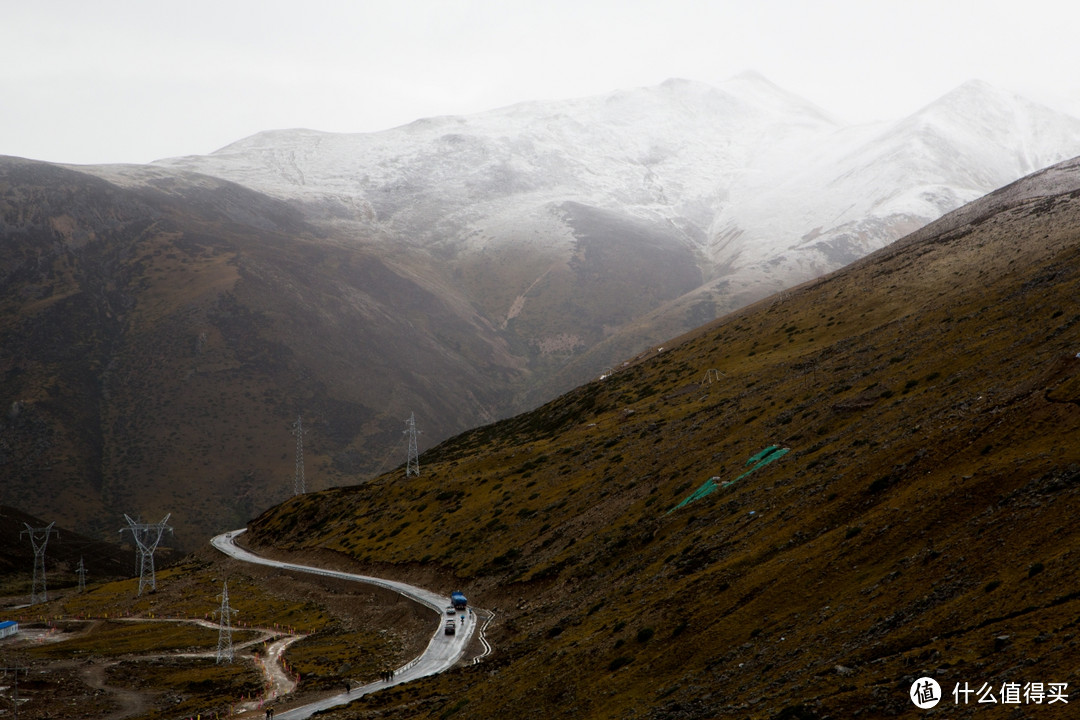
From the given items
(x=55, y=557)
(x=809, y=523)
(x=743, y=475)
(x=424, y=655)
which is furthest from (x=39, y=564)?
(x=809, y=523)

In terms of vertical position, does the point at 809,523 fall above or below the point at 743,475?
above

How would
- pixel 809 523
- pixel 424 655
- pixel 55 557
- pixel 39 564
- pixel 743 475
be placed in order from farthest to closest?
pixel 55 557 → pixel 39 564 → pixel 424 655 → pixel 743 475 → pixel 809 523

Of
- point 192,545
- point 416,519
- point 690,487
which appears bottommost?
point 192,545

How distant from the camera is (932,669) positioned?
1984 centimetres

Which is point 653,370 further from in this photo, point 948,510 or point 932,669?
point 932,669

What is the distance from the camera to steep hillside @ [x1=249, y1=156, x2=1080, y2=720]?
22953mm

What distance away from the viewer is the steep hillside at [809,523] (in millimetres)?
22953

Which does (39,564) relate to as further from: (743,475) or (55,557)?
(743,475)

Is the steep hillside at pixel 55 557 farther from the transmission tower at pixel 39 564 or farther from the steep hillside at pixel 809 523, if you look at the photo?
the steep hillside at pixel 809 523

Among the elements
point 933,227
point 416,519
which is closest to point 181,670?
point 416,519

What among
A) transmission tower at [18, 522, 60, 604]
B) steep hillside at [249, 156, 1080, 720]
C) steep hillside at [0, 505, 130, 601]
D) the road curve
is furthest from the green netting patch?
steep hillside at [0, 505, 130, 601]

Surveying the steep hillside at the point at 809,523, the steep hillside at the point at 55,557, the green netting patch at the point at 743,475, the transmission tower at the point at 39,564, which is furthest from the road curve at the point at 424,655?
the steep hillside at the point at 55,557

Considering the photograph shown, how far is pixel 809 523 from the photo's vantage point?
3681 centimetres

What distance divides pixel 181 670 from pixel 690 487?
4142 cm
